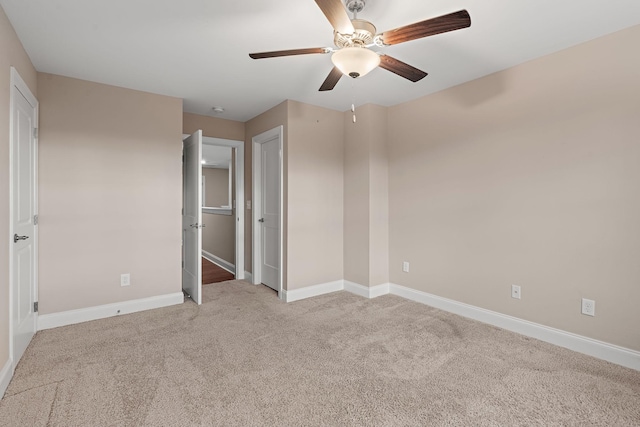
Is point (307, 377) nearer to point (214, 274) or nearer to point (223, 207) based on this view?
point (214, 274)

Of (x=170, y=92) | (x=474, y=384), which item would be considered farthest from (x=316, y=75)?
(x=474, y=384)

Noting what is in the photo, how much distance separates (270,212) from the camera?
426cm

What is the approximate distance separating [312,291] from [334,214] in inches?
39.2

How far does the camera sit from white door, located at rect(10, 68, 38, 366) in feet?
7.32

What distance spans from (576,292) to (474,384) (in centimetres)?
121

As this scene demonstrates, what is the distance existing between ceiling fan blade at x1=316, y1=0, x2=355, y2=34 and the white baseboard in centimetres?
271

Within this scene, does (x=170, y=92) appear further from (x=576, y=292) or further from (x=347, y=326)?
(x=576, y=292)

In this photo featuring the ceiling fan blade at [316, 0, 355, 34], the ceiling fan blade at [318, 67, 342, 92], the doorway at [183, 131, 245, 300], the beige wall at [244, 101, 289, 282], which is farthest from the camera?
the beige wall at [244, 101, 289, 282]

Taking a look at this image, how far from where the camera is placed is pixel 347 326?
2998 mm

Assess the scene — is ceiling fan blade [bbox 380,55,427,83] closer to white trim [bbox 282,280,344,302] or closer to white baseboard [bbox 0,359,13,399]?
white trim [bbox 282,280,344,302]

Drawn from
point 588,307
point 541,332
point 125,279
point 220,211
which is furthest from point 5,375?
point 220,211

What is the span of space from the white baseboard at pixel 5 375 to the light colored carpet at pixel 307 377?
4 cm

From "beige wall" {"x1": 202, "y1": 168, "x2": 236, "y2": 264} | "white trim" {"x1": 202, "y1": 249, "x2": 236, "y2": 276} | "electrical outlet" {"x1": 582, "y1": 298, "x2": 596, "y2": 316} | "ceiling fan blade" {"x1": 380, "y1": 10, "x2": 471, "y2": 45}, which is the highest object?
"ceiling fan blade" {"x1": 380, "y1": 10, "x2": 471, "y2": 45}

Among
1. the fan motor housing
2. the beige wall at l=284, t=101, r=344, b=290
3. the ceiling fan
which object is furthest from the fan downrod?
the beige wall at l=284, t=101, r=344, b=290
